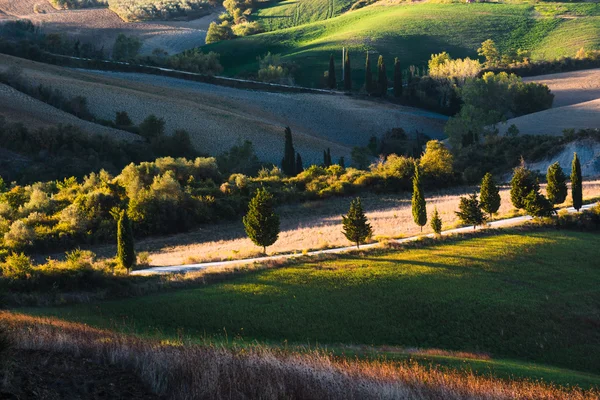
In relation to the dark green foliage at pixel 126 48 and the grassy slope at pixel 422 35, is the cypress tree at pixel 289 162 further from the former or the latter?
the dark green foliage at pixel 126 48

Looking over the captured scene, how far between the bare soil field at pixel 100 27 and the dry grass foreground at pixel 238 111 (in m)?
63.5

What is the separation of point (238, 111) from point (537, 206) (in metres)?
62.3

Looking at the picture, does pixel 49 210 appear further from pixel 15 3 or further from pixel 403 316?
pixel 15 3

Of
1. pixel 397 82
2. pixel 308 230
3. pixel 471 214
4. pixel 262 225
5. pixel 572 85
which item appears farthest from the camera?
pixel 572 85

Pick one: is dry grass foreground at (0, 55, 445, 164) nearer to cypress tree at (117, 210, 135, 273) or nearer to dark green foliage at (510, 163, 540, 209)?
dark green foliage at (510, 163, 540, 209)

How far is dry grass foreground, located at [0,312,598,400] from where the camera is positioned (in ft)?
41.7

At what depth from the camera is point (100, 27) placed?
587ft

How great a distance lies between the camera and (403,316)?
2702 cm

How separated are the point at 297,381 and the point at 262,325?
12092 millimetres

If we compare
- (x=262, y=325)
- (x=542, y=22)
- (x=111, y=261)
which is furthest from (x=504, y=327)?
(x=542, y=22)

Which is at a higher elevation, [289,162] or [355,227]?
[355,227]

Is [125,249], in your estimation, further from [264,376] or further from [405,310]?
[264,376]

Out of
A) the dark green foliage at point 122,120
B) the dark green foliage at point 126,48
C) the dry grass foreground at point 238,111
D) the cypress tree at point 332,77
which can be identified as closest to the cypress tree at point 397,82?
the dry grass foreground at point 238,111

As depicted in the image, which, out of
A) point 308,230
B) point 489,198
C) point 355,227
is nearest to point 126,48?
point 308,230
